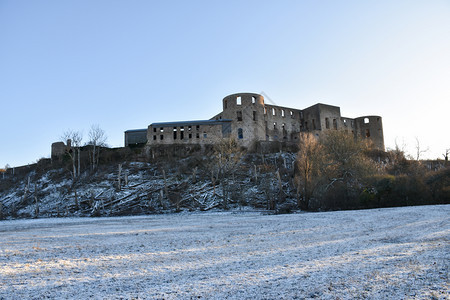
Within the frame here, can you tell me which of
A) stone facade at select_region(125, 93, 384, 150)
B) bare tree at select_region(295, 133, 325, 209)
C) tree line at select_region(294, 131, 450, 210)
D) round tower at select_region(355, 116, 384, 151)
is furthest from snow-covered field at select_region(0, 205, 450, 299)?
round tower at select_region(355, 116, 384, 151)

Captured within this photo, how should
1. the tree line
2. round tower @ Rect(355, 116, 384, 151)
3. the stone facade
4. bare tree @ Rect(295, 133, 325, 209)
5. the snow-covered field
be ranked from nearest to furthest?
1. the snow-covered field
2. the tree line
3. bare tree @ Rect(295, 133, 325, 209)
4. the stone facade
5. round tower @ Rect(355, 116, 384, 151)

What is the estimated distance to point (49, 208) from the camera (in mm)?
31406

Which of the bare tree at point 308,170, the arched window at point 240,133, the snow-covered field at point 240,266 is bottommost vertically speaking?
the snow-covered field at point 240,266

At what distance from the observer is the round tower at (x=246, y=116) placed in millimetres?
45356

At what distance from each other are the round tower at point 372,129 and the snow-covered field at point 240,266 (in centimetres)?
4886

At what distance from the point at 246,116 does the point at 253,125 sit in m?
1.72

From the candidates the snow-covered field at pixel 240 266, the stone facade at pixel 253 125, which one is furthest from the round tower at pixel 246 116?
the snow-covered field at pixel 240 266

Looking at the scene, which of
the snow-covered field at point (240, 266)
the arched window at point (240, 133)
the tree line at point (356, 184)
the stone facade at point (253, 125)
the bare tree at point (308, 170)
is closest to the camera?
the snow-covered field at point (240, 266)

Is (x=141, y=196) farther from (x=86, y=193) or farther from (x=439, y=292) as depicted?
(x=439, y=292)

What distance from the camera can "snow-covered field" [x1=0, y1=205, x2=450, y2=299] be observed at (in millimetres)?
4773

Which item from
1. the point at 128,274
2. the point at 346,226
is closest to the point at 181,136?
the point at 346,226

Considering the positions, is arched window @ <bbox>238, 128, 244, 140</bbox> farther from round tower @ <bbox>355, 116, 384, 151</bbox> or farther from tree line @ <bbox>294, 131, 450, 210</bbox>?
round tower @ <bbox>355, 116, 384, 151</bbox>

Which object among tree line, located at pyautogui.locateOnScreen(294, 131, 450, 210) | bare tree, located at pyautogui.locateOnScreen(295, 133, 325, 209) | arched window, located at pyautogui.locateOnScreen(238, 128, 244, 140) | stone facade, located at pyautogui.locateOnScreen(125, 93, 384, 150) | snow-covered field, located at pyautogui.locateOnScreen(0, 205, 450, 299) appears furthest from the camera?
arched window, located at pyautogui.locateOnScreen(238, 128, 244, 140)

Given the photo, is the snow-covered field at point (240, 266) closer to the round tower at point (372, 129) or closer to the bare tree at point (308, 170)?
the bare tree at point (308, 170)
